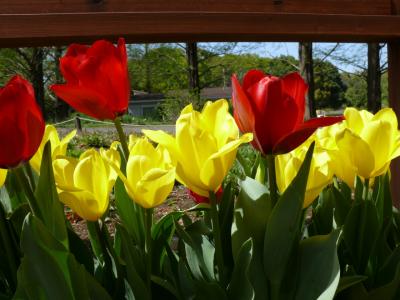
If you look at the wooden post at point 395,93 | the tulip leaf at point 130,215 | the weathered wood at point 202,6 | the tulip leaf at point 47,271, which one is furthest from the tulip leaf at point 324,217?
the wooden post at point 395,93

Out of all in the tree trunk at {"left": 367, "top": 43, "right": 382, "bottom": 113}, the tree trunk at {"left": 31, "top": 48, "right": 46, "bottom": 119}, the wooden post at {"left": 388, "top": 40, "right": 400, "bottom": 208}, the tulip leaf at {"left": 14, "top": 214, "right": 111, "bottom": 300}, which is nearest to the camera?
the tulip leaf at {"left": 14, "top": 214, "right": 111, "bottom": 300}

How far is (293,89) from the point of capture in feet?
1.74

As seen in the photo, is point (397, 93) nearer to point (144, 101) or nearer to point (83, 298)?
point (83, 298)

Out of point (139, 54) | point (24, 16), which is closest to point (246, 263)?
point (24, 16)

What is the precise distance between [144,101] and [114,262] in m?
32.6

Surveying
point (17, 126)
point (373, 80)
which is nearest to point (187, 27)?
point (17, 126)

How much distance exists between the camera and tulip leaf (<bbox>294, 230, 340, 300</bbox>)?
20.1 inches

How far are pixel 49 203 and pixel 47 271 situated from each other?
0.07 metres

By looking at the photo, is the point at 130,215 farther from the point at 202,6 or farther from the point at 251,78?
the point at 202,6

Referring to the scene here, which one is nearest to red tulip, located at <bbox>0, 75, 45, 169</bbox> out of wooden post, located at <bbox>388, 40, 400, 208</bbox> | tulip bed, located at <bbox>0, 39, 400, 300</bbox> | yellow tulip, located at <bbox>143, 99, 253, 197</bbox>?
tulip bed, located at <bbox>0, 39, 400, 300</bbox>

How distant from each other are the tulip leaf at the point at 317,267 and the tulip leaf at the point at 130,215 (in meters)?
0.20

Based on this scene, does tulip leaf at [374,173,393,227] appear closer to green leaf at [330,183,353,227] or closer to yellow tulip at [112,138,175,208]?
green leaf at [330,183,353,227]

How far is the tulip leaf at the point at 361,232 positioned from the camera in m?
0.62

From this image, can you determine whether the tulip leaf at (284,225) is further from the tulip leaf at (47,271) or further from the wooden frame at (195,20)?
the wooden frame at (195,20)
